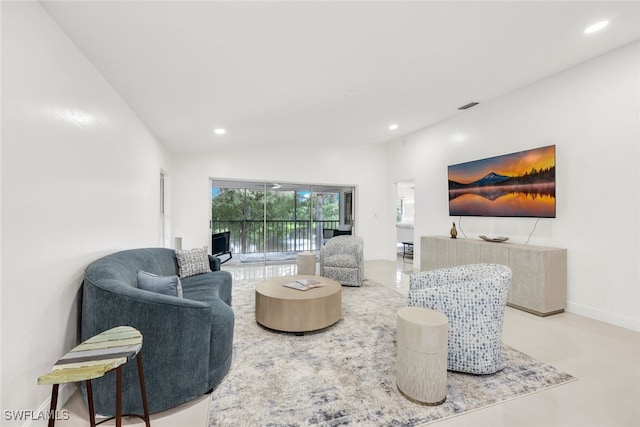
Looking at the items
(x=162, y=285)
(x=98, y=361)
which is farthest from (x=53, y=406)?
(x=162, y=285)

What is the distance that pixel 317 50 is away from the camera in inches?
103

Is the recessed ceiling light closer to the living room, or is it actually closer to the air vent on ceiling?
the living room

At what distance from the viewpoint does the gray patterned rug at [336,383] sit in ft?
5.80

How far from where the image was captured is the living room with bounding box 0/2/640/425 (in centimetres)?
154

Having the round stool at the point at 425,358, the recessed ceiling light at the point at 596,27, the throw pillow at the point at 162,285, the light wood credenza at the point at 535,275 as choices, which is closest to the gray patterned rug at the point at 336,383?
the round stool at the point at 425,358

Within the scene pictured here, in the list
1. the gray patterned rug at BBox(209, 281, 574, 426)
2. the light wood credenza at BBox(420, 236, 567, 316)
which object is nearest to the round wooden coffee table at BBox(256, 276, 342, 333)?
the gray patterned rug at BBox(209, 281, 574, 426)

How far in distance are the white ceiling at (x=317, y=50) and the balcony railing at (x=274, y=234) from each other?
2.78m

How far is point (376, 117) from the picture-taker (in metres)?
5.03

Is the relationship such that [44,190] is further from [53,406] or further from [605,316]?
[605,316]

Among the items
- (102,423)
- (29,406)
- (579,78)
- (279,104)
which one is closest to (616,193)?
(579,78)

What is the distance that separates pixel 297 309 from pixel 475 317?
1528 mm

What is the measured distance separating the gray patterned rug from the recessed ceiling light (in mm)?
3086

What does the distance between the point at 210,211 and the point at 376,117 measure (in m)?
3.93

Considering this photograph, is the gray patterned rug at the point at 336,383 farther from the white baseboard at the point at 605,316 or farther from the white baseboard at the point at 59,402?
the white baseboard at the point at 605,316
